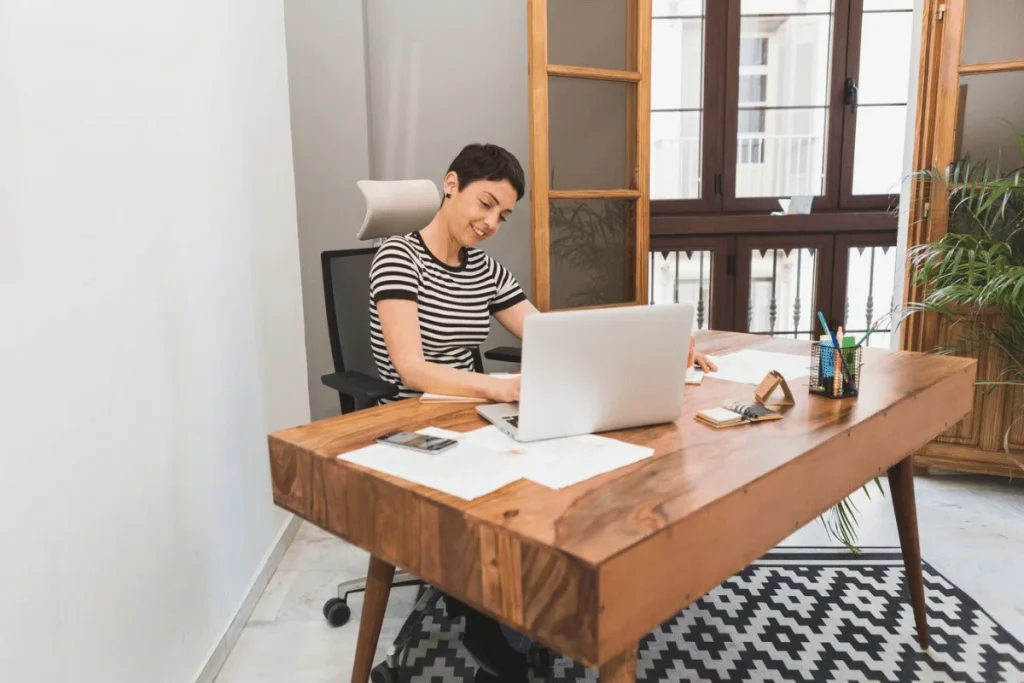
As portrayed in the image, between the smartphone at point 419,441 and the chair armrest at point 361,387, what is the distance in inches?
17.5

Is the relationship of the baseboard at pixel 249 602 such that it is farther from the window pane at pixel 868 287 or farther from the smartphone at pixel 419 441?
the window pane at pixel 868 287

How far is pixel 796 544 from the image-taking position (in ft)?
8.05

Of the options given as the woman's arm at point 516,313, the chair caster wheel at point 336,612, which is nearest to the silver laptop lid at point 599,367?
the woman's arm at point 516,313

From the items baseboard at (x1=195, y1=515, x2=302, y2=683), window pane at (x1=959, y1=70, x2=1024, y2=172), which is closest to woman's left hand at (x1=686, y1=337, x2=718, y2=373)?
baseboard at (x1=195, y1=515, x2=302, y2=683)

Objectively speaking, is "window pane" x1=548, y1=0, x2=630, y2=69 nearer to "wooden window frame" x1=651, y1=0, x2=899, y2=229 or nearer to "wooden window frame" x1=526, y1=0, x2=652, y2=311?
"wooden window frame" x1=526, y1=0, x2=652, y2=311

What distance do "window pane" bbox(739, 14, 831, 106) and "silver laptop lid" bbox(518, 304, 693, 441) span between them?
8.99 ft

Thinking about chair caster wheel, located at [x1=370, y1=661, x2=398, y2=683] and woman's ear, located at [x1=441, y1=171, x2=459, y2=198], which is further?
woman's ear, located at [x1=441, y1=171, x2=459, y2=198]

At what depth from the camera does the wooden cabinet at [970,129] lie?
270 cm

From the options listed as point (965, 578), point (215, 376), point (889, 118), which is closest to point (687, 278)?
point (889, 118)

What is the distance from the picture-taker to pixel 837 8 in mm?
3359

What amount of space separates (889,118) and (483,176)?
110 inches

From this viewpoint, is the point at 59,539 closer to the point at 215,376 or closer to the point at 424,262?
the point at 215,376

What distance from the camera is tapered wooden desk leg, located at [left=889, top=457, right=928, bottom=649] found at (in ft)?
5.96

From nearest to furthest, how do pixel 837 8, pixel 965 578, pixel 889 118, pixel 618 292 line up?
pixel 965 578 → pixel 618 292 → pixel 837 8 → pixel 889 118
